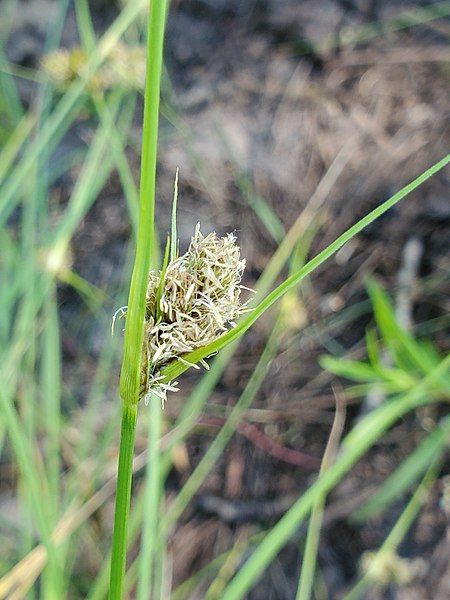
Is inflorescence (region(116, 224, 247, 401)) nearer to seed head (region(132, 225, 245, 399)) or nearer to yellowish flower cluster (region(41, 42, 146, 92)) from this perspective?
seed head (region(132, 225, 245, 399))

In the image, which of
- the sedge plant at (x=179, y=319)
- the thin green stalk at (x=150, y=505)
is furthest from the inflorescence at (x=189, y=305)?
the thin green stalk at (x=150, y=505)

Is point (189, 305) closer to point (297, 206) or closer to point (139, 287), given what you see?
point (139, 287)

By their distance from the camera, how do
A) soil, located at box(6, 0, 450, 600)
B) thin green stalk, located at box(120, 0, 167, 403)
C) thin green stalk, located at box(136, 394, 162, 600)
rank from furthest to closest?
soil, located at box(6, 0, 450, 600)
thin green stalk, located at box(136, 394, 162, 600)
thin green stalk, located at box(120, 0, 167, 403)

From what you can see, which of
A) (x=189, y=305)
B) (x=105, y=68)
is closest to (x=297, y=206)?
(x=105, y=68)

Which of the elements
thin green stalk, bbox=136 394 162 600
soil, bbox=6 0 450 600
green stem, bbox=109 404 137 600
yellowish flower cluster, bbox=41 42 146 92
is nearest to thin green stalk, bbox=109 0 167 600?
green stem, bbox=109 404 137 600

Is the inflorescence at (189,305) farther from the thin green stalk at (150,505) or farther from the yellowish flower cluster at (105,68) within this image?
the yellowish flower cluster at (105,68)

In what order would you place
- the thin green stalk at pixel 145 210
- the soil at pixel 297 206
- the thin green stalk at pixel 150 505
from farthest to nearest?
the soil at pixel 297 206 < the thin green stalk at pixel 150 505 < the thin green stalk at pixel 145 210
